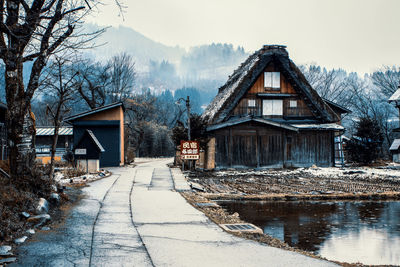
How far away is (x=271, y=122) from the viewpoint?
2628cm

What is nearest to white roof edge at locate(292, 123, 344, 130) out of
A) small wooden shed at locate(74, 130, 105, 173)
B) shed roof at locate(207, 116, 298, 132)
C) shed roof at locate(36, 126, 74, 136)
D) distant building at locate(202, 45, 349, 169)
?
distant building at locate(202, 45, 349, 169)

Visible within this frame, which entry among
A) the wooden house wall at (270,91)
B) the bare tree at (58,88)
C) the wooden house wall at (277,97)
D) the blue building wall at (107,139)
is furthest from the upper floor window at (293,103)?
the bare tree at (58,88)

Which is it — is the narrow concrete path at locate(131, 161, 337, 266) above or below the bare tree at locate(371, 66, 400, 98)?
below

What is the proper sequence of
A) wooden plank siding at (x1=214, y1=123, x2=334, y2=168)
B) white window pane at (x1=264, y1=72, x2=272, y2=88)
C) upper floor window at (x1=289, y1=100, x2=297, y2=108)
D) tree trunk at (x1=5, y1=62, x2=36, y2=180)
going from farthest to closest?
upper floor window at (x1=289, y1=100, x2=297, y2=108), white window pane at (x1=264, y1=72, x2=272, y2=88), wooden plank siding at (x1=214, y1=123, x2=334, y2=168), tree trunk at (x1=5, y1=62, x2=36, y2=180)

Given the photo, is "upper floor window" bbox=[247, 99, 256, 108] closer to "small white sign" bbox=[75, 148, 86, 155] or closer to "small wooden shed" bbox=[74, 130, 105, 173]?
"small wooden shed" bbox=[74, 130, 105, 173]

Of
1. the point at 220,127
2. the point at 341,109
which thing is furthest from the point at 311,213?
the point at 341,109

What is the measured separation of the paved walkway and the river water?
1.48 metres

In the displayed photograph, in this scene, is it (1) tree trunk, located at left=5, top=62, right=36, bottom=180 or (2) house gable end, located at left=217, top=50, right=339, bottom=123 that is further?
(2) house gable end, located at left=217, top=50, right=339, bottom=123

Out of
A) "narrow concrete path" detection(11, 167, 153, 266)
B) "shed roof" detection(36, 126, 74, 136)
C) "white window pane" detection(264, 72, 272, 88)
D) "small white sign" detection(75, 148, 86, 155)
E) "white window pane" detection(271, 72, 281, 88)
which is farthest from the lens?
"shed roof" detection(36, 126, 74, 136)

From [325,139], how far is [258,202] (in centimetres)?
1847

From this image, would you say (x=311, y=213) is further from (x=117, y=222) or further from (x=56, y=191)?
(x=56, y=191)

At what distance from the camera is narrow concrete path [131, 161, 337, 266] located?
15.6 ft

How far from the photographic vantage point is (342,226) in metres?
8.27

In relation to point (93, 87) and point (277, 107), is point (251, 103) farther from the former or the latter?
point (93, 87)
